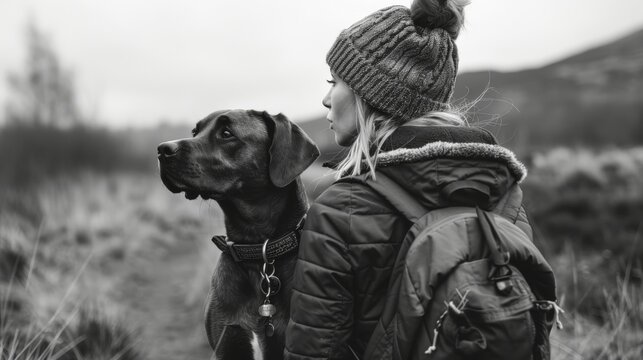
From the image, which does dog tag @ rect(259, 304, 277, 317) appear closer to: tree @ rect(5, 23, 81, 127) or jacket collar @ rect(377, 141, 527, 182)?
jacket collar @ rect(377, 141, 527, 182)

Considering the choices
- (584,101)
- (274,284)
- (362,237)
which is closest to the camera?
(362,237)

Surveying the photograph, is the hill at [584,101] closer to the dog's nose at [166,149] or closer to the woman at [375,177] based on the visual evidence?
the dog's nose at [166,149]

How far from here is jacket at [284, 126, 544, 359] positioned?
211cm

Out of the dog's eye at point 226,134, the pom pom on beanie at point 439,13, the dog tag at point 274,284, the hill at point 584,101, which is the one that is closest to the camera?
the pom pom on beanie at point 439,13

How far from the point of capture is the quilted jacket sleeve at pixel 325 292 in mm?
2100

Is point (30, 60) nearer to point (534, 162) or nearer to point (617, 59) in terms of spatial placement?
point (534, 162)

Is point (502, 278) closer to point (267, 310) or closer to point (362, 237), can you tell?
point (362, 237)

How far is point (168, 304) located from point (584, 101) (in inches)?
545

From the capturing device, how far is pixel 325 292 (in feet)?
6.93

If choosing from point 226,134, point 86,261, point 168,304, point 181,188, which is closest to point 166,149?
point 181,188

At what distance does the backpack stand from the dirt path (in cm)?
265

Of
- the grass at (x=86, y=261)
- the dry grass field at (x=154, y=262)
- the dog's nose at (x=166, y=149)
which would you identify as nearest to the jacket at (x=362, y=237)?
the dog's nose at (x=166, y=149)

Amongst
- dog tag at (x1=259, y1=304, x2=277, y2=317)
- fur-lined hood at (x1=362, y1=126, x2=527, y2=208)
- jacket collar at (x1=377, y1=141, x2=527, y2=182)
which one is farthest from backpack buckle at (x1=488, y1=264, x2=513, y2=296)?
dog tag at (x1=259, y1=304, x2=277, y2=317)

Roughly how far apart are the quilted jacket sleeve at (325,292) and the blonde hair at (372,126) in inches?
13.3
